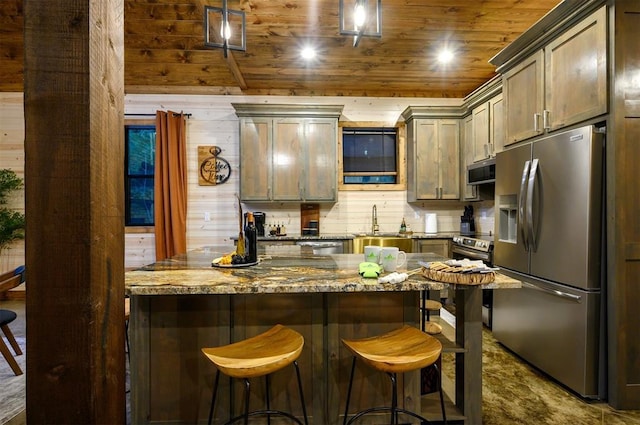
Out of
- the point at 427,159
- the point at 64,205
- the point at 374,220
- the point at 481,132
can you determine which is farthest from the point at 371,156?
the point at 64,205

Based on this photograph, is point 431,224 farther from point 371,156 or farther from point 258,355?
point 258,355

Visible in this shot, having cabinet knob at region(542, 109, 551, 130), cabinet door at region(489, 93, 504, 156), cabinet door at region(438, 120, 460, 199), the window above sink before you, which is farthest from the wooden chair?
cabinet door at region(438, 120, 460, 199)

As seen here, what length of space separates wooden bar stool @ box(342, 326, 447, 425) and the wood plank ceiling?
9.13 feet

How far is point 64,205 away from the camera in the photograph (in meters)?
0.82

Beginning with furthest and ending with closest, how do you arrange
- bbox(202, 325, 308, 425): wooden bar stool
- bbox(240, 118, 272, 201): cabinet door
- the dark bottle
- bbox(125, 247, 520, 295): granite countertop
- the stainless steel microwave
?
bbox(240, 118, 272, 201): cabinet door → the stainless steel microwave → the dark bottle → bbox(125, 247, 520, 295): granite countertop → bbox(202, 325, 308, 425): wooden bar stool

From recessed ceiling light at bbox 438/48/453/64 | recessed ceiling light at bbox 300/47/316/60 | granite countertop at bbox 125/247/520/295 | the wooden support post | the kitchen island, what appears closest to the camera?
the wooden support post

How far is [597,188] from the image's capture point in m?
2.08

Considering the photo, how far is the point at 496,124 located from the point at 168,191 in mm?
4070

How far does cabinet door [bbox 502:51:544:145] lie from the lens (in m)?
2.61

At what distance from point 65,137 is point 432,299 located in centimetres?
270

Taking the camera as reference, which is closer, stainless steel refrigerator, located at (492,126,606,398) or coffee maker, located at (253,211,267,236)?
stainless steel refrigerator, located at (492,126,606,398)

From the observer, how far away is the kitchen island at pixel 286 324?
5.58 ft

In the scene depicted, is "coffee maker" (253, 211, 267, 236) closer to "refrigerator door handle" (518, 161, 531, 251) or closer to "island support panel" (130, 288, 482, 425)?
"island support panel" (130, 288, 482, 425)

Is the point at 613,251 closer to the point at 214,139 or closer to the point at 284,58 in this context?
the point at 284,58
